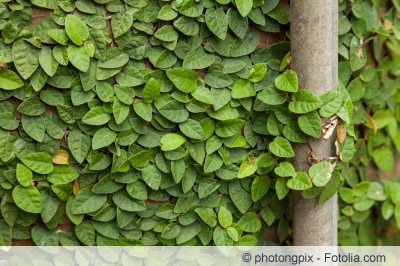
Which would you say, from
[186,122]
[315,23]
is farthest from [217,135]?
[315,23]

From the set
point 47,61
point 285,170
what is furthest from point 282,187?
point 47,61

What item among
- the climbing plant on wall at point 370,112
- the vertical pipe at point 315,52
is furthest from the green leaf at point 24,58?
the climbing plant on wall at point 370,112

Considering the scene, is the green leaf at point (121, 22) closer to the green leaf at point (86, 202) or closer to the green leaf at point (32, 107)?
the green leaf at point (32, 107)

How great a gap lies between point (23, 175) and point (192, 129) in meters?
0.52

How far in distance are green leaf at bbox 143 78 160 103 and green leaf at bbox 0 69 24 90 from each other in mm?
356

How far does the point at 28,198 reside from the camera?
57.6 inches

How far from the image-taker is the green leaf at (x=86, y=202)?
1.51m

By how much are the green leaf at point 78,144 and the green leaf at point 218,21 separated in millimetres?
508

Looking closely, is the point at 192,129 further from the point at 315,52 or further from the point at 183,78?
the point at 315,52

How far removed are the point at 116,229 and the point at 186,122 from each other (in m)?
0.41

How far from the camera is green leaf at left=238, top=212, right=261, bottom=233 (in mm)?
1650

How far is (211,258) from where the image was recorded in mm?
1650

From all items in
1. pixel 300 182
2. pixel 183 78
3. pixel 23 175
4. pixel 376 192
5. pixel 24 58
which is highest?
pixel 24 58

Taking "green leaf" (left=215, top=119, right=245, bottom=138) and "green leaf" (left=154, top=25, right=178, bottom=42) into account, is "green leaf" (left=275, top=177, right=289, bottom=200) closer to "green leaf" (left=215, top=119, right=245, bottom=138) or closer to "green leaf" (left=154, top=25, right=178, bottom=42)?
"green leaf" (left=215, top=119, right=245, bottom=138)
